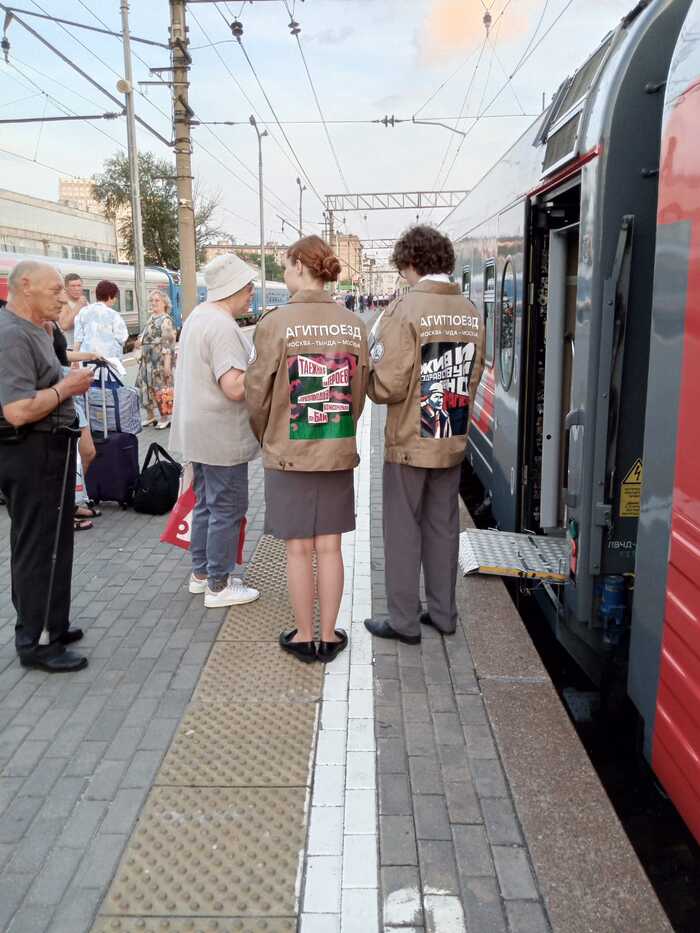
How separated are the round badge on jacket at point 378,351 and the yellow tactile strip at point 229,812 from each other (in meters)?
1.55

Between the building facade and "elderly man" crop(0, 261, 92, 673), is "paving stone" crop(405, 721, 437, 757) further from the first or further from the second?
the building facade

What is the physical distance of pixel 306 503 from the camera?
3848 mm

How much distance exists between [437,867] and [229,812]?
0.76 m

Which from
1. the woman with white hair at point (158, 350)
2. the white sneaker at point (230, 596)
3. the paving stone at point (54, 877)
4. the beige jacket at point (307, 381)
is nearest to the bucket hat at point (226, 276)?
the beige jacket at point (307, 381)

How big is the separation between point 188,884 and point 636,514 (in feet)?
8.21

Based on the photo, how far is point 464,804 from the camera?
289 cm

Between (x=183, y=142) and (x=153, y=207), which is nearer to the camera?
(x=183, y=142)

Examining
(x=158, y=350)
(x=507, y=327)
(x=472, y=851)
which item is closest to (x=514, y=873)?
(x=472, y=851)

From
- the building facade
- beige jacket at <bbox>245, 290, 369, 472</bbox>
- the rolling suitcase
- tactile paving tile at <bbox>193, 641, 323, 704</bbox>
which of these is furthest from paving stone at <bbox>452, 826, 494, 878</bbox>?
the building facade

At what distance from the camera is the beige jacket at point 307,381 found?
142 inches

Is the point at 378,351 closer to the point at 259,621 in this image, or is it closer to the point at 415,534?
the point at 415,534

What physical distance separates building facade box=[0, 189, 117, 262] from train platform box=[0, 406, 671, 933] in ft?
157

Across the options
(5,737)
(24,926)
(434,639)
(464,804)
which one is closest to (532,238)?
(434,639)

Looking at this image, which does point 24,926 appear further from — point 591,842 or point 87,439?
point 87,439
